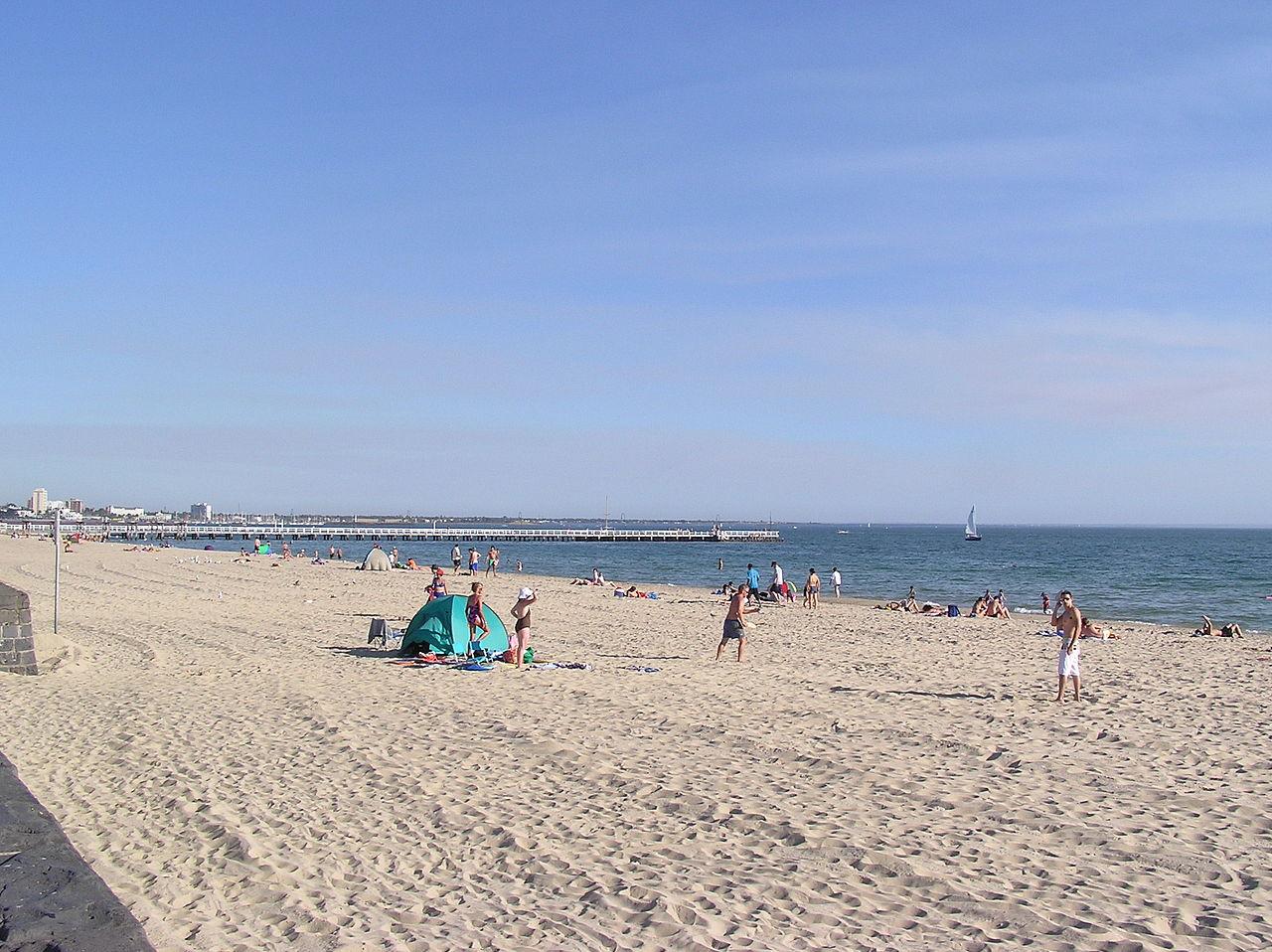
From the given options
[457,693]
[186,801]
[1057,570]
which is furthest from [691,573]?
[186,801]

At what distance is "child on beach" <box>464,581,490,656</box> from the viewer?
45.3ft

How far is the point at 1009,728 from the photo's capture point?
931cm

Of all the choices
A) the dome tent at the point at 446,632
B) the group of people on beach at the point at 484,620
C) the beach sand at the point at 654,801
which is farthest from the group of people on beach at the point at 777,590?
the beach sand at the point at 654,801

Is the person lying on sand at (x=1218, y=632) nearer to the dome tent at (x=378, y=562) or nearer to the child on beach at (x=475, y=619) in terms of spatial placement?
the child on beach at (x=475, y=619)

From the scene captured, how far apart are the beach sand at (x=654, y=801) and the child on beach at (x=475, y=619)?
3.43 feet

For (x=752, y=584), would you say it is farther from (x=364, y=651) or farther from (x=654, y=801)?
(x=654, y=801)

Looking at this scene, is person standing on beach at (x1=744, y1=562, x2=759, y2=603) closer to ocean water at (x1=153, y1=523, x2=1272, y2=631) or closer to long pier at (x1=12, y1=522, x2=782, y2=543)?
ocean water at (x1=153, y1=523, x2=1272, y2=631)

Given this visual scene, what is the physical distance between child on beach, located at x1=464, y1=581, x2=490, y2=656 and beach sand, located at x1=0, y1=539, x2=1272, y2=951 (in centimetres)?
104

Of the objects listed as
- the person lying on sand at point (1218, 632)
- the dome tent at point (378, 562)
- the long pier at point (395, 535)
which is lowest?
the long pier at point (395, 535)

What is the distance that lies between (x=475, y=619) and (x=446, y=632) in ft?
1.67

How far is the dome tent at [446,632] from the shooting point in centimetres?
1391

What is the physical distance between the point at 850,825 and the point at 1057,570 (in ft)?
165

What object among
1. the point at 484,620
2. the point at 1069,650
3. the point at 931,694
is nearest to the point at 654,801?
the point at 931,694

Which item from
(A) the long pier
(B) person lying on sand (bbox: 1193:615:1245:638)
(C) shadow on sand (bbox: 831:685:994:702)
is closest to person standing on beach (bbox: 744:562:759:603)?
(B) person lying on sand (bbox: 1193:615:1245:638)
